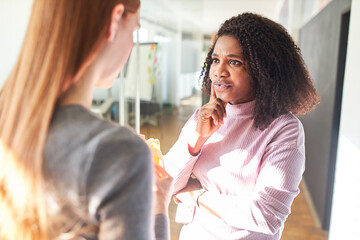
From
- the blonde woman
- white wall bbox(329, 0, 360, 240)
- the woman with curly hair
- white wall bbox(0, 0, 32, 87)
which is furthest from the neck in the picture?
white wall bbox(0, 0, 32, 87)

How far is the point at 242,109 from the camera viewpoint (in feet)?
3.80

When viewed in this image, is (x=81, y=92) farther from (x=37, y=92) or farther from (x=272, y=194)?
(x=272, y=194)

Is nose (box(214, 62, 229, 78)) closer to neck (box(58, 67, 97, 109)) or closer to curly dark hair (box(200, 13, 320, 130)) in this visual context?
curly dark hair (box(200, 13, 320, 130))

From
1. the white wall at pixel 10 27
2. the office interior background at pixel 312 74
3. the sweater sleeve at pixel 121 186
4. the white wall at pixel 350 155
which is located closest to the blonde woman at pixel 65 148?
the sweater sleeve at pixel 121 186

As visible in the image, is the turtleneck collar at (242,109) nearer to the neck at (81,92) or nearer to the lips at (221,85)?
the lips at (221,85)

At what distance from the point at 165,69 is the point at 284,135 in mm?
4286

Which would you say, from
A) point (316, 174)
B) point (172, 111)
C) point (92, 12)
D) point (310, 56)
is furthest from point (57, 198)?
point (172, 111)

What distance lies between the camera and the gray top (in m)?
0.48

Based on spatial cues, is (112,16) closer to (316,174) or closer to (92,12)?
(92,12)

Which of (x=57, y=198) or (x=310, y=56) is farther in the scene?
(x=310, y=56)

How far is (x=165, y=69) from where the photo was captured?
5184 mm

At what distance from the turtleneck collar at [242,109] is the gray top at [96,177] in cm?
71

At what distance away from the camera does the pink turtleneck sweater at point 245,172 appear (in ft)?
3.20

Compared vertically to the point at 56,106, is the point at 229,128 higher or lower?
lower
